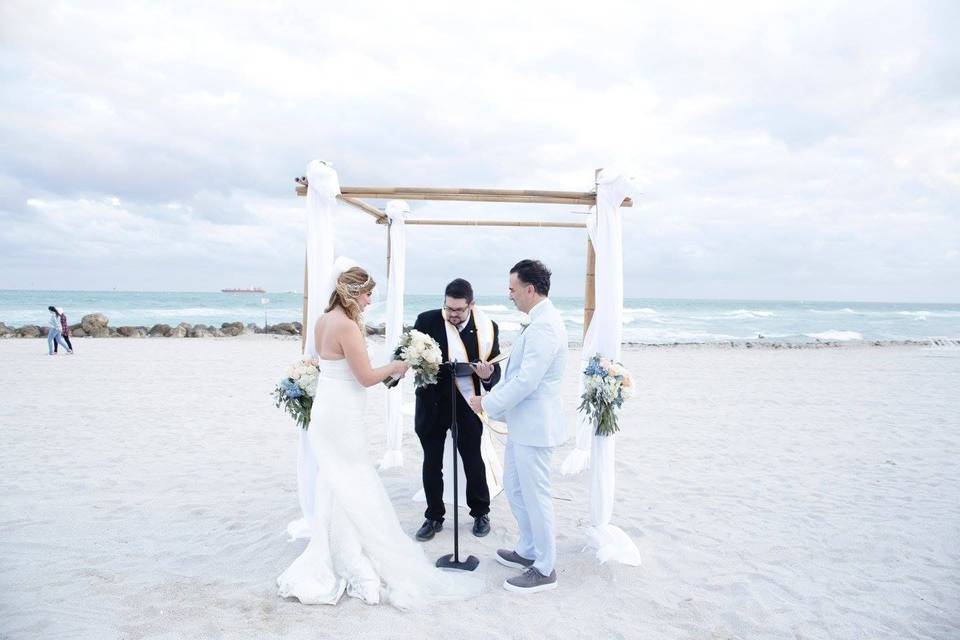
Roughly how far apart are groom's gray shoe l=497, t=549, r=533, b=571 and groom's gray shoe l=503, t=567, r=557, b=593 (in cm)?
26

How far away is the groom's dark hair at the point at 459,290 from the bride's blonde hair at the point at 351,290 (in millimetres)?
858

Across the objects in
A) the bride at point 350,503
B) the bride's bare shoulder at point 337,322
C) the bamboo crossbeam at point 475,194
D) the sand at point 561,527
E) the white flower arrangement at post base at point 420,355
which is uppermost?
the bamboo crossbeam at point 475,194

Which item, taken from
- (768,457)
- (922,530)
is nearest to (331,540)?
(922,530)

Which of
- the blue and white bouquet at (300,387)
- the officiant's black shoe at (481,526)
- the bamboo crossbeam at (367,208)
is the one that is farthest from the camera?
the bamboo crossbeam at (367,208)

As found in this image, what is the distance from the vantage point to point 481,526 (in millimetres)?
5004

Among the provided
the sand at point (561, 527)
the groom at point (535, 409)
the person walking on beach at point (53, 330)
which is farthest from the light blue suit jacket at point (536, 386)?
the person walking on beach at point (53, 330)

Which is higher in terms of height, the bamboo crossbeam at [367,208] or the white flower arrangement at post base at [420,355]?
the bamboo crossbeam at [367,208]

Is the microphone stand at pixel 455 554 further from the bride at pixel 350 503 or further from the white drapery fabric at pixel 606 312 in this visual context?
the white drapery fabric at pixel 606 312

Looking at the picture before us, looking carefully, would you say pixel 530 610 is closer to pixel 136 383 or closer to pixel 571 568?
pixel 571 568

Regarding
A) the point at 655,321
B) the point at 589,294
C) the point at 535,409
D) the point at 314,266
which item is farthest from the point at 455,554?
the point at 655,321

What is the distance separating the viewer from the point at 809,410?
10648mm

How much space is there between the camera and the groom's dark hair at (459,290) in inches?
188

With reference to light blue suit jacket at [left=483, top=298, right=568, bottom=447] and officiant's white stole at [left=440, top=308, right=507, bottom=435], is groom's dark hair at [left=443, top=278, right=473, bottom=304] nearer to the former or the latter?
officiant's white stole at [left=440, top=308, right=507, bottom=435]

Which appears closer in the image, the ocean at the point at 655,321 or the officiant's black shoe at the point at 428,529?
the officiant's black shoe at the point at 428,529
